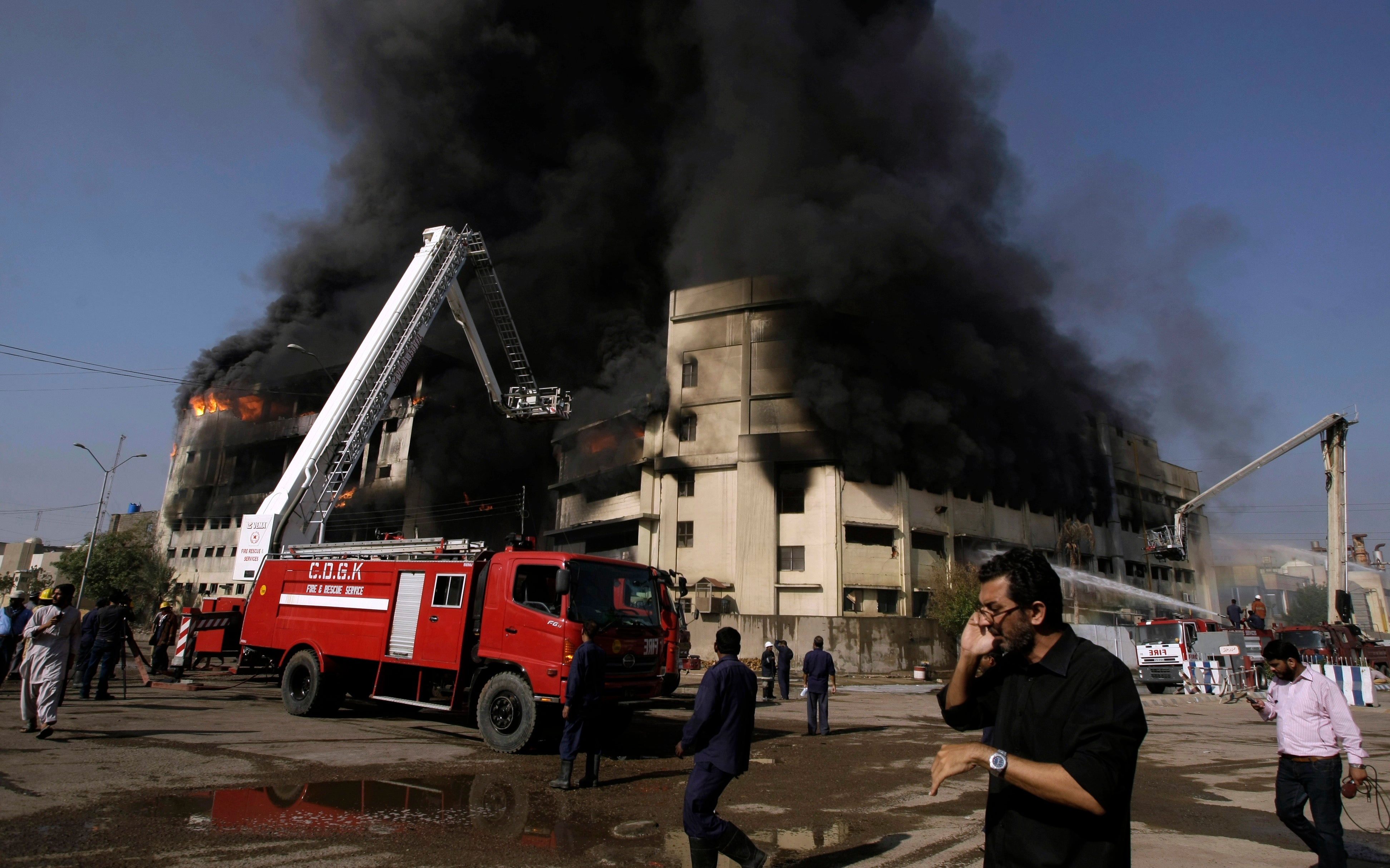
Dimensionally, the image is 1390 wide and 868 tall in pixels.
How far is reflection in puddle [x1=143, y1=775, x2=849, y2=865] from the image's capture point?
16.7 ft

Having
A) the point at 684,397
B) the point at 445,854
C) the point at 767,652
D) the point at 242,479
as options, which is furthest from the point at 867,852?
the point at 242,479

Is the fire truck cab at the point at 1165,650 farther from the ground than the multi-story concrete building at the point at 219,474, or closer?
closer

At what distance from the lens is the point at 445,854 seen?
4.77 metres

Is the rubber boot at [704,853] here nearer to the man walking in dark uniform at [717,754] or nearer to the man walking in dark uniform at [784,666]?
the man walking in dark uniform at [717,754]

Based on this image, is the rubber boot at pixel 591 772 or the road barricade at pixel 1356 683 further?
the road barricade at pixel 1356 683

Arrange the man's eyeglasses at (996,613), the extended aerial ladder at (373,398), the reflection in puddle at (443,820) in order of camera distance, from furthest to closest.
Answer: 1. the extended aerial ladder at (373,398)
2. the reflection in puddle at (443,820)
3. the man's eyeglasses at (996,613)

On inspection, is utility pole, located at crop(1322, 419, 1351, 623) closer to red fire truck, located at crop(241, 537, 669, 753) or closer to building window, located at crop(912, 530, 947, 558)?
Answer: building window, located at crop(912, 530, 947, 558)

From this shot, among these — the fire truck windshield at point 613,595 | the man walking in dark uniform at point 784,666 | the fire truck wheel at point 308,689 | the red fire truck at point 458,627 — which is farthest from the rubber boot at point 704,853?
the man walking in dark uniform at point 784,666

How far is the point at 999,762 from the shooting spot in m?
2.05

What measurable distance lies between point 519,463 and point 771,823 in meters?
42.3

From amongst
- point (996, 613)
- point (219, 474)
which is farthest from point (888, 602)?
point (219, 474)

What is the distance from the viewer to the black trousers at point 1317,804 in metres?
4.25

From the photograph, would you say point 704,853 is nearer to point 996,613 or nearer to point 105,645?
point 996,613

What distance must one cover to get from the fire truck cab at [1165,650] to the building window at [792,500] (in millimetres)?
14901
